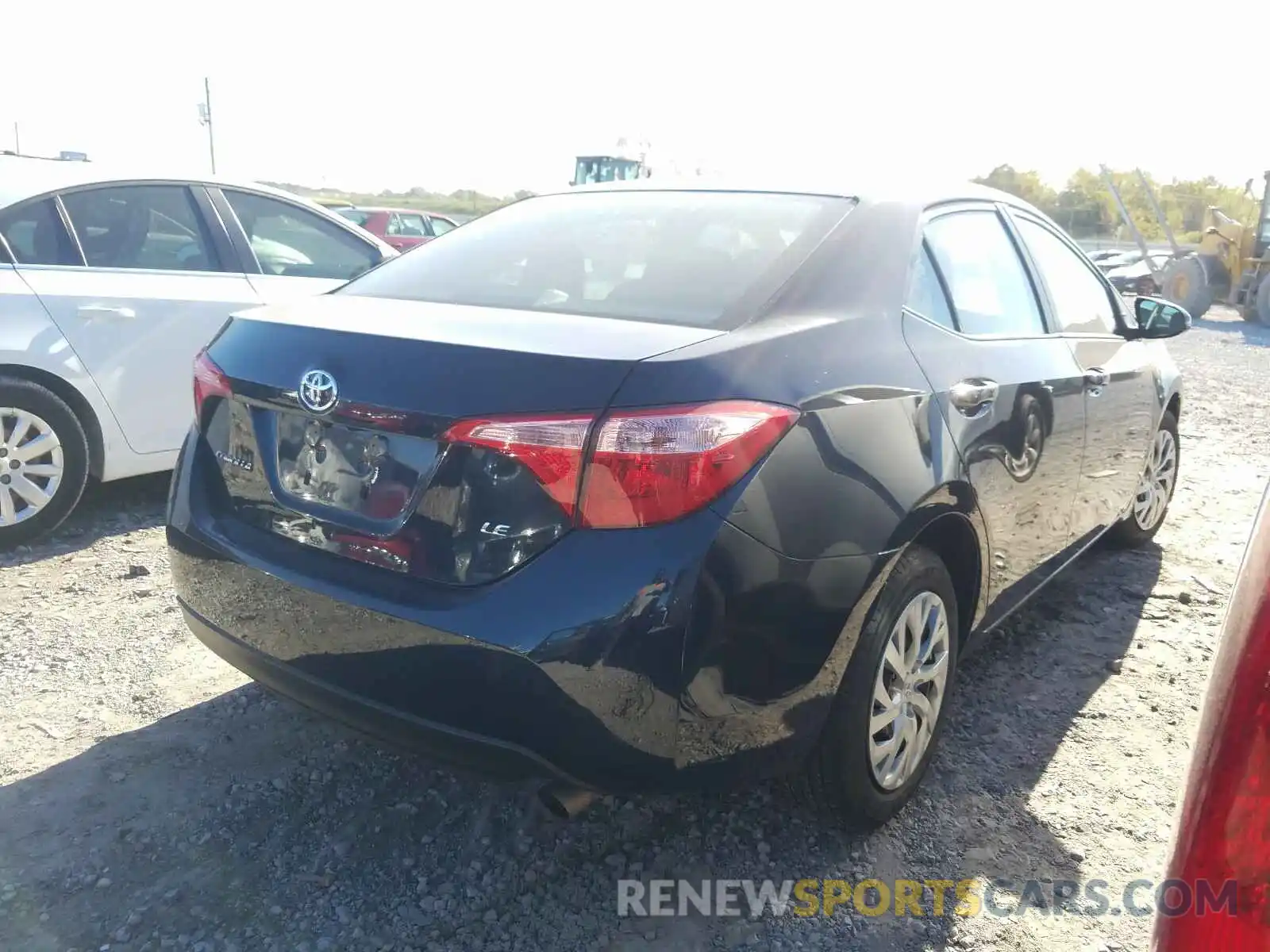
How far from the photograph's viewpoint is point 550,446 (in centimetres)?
186

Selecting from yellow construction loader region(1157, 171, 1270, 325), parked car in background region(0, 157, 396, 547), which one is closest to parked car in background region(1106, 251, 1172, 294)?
yellow construction loader region(1157, 171, 1270, 325)

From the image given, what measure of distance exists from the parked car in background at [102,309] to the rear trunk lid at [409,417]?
2325mm

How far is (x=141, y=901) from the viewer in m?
2.22

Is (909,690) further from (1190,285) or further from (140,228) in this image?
(1190,285)

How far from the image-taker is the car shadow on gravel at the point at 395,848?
7.18 feet

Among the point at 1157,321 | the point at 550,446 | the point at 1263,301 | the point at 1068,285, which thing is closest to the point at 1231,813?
the point at 550,446

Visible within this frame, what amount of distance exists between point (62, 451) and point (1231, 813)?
437 centimetres

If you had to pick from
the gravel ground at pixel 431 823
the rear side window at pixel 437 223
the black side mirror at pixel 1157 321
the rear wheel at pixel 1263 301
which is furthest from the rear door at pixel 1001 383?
the rear wheel at pixel 1263 301

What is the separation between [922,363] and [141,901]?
2101 millimetres

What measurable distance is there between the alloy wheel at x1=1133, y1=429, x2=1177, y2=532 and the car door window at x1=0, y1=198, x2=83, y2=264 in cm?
463

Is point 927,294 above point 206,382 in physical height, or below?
above

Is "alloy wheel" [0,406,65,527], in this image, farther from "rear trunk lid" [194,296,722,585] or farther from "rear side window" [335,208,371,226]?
"rear side window" [335,208,371,226]

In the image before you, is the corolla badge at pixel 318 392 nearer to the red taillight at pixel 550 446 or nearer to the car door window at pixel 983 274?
the red taillight at pixel 550 446

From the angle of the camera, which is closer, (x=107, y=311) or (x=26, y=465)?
(x=26, y=465)
